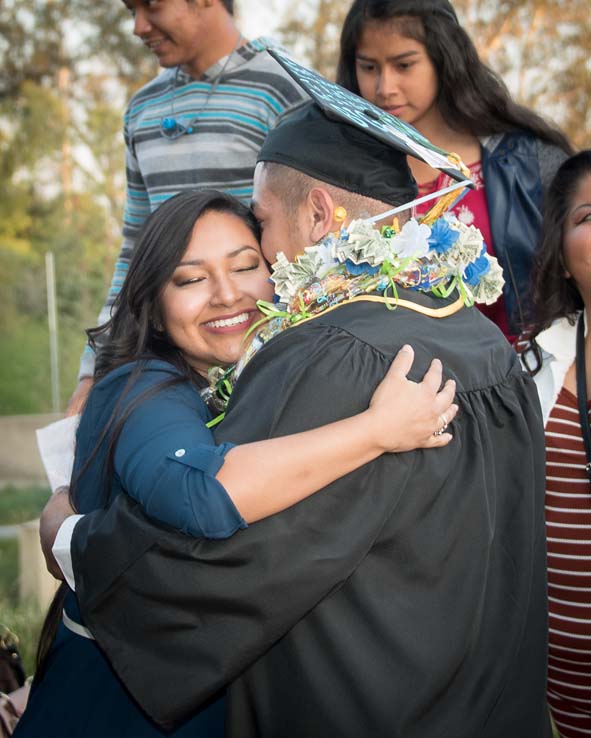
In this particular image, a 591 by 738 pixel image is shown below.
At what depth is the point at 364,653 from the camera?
5.96ft

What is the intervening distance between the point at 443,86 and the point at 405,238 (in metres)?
1.65

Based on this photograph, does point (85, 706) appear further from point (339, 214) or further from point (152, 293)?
point (339, 214)

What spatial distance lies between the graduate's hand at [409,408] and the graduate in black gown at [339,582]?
0.11 feet

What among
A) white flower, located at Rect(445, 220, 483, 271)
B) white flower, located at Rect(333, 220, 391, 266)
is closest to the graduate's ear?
white flower, located at Rect(333, 220, 391, 266)

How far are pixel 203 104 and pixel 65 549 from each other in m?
2.14

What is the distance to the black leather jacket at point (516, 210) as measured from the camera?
3.31m

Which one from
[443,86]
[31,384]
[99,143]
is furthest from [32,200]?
[443,86]

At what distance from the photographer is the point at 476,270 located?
7.31 feet

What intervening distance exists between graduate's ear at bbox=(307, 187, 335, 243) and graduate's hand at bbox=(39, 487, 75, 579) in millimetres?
923

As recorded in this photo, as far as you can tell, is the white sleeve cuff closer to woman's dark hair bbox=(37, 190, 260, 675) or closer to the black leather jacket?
woman's dark hair bbox=(37, 190, 260, 675)

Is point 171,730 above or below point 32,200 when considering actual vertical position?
below

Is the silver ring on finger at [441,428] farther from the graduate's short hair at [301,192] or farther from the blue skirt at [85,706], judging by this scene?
the blue skirt at [85,706]

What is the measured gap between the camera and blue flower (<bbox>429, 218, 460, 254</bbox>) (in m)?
2.12

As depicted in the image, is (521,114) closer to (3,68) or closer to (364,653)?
(364,653)
